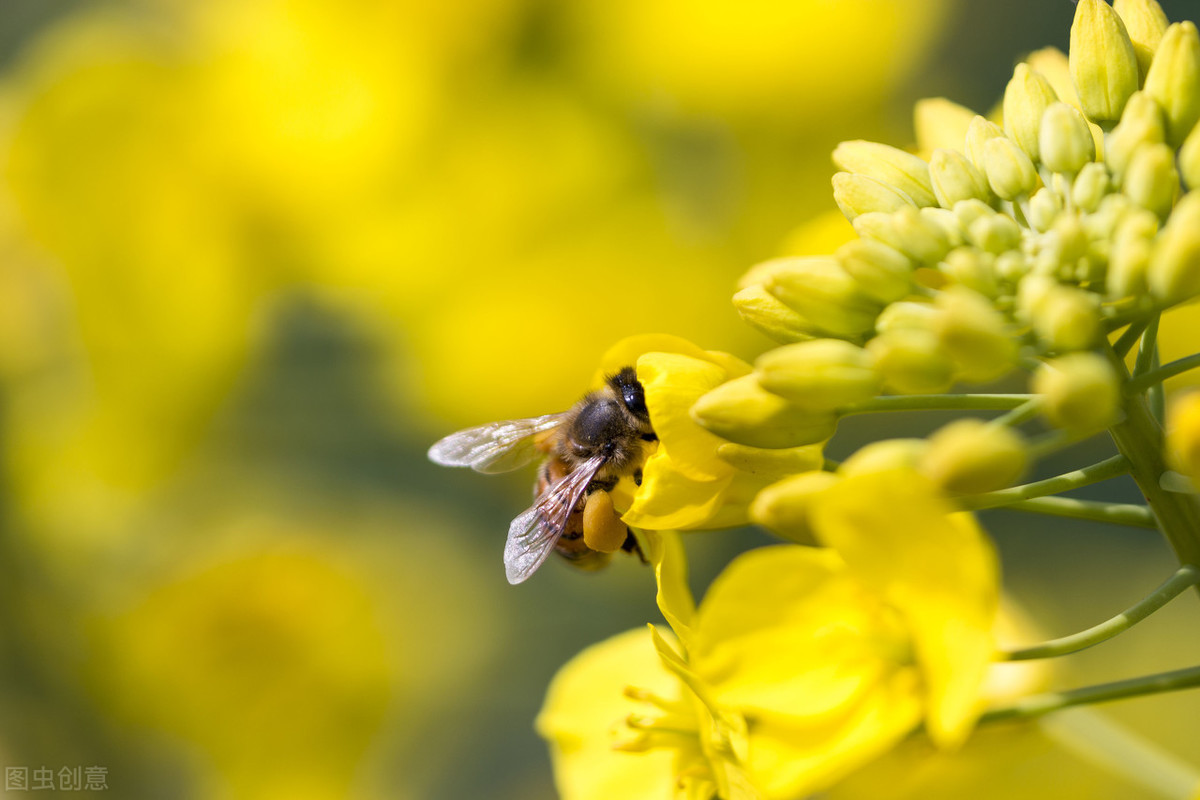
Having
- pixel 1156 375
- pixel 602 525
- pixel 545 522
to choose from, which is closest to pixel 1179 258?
pixel 1156 375

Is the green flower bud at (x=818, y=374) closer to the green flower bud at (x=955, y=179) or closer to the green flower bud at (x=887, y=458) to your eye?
the green flower bud at (x=887, y=458)

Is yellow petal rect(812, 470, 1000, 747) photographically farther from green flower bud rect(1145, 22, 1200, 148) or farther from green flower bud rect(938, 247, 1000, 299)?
green flower bud rect(1145, 22, 1200, 148)

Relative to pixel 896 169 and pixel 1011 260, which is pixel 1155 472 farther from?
pixel 896 169

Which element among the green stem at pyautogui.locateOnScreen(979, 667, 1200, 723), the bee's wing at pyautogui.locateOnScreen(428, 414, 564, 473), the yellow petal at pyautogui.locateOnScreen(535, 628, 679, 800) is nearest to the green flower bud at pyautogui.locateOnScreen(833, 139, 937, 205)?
the green stem at pyautogui.locateOnScreen(979, 667, 1200, 723)

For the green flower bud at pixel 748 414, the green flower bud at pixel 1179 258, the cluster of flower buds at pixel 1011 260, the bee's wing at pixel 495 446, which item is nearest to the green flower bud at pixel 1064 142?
the cluster of flower buds at pixel 1011 260

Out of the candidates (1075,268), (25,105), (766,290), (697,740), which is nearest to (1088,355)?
(1075,268)

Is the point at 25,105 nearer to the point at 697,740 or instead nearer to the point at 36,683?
the point at 36,683

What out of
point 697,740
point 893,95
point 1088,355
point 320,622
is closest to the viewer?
point 1088,355
